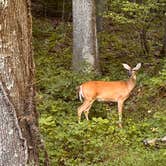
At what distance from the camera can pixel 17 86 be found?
4562 millimetres

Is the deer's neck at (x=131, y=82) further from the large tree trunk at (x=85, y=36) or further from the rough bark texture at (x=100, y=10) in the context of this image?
the rough bark texture at (x=100, y=10)

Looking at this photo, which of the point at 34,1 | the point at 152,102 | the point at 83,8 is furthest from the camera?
the point at 34,1

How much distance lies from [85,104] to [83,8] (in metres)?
2.75

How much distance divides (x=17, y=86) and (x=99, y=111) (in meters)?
5.75

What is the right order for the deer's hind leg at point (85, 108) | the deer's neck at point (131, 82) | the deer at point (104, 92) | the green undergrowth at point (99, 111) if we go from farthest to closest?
the deer's neck at point (131, 82)
the deer at point (104, 92)
the deer's hind leg at point (85, 108)
the green undergrowth at point (99, 111)

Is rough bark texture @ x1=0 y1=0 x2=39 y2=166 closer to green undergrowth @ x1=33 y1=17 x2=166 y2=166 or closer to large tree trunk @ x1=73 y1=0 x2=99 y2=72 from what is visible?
green undergrowth @ x1=33 y1=17 x2=166 y2=166

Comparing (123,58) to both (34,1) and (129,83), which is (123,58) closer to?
(129,83)

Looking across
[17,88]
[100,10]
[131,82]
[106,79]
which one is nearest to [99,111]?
[131,82]

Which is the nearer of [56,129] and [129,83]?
[56,129]

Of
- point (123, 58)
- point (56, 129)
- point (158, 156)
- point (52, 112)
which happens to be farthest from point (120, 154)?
point (123, 58)

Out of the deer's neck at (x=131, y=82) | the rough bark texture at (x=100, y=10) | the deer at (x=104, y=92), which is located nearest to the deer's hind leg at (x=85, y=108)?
the deer at (x=104, y=92)

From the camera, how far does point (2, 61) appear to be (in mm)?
4418

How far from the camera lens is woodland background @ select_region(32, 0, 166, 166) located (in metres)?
7.17

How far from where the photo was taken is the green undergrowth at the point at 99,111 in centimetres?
703
